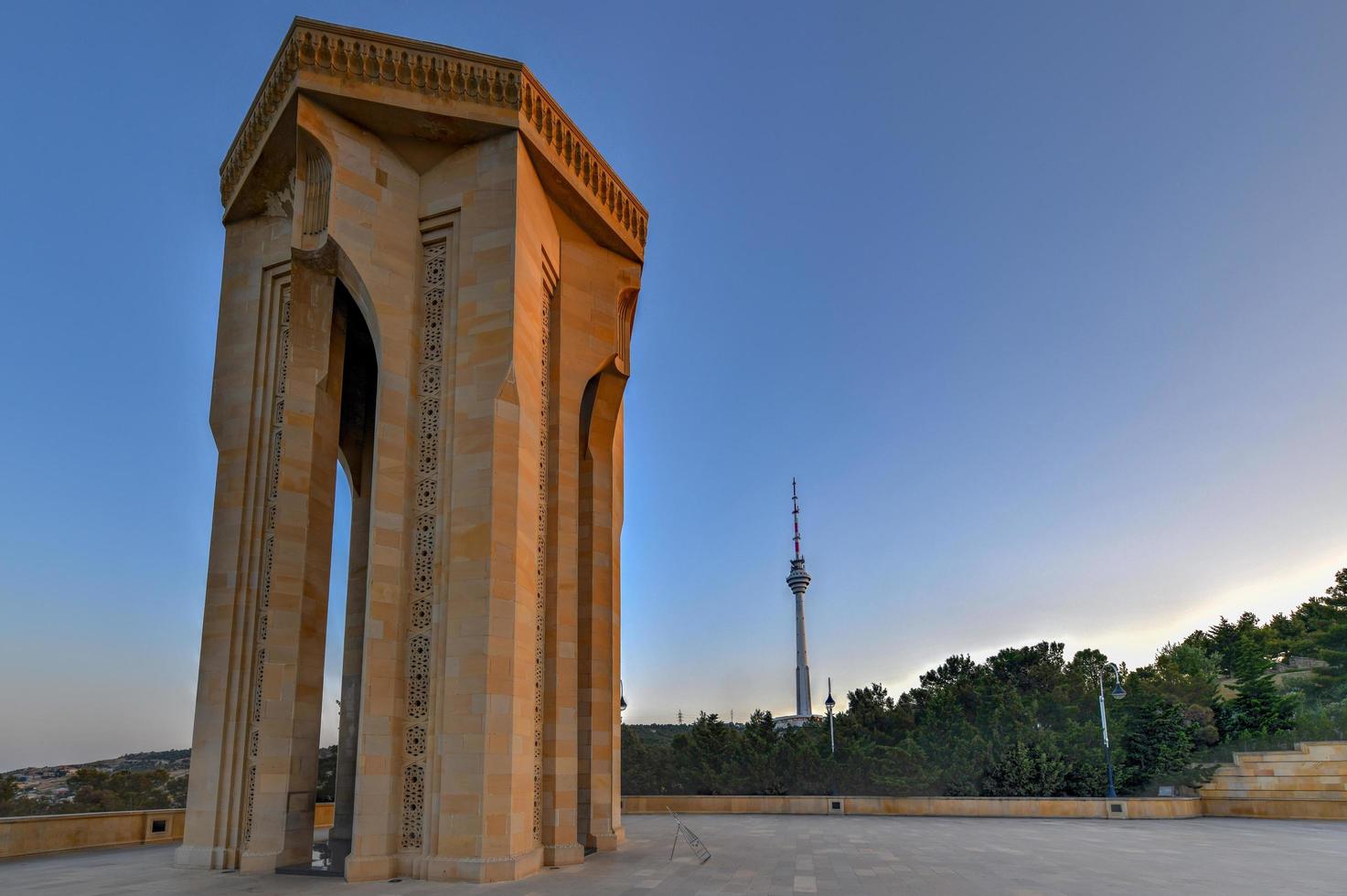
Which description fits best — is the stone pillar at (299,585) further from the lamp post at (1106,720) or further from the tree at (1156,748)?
the tree at (1156,748)

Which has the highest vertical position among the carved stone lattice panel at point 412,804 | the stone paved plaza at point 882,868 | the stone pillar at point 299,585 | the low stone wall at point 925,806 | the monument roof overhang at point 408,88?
the monument roof overhang at point 408,88

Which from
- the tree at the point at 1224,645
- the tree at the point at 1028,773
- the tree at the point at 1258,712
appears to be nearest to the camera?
the tree at the point at 1028,773

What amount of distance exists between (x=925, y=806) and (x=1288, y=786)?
10.4 meters

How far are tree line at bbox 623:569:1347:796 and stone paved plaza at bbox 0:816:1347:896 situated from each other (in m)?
9.45

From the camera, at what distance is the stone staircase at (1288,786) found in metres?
22.5

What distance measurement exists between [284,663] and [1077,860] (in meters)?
12.2

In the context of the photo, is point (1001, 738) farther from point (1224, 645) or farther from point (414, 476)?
point (1224, 645)

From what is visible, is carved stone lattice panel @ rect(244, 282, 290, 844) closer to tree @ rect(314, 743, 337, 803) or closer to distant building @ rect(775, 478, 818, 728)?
tree @ rect(314, 743, 337, 803)

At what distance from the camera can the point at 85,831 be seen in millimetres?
15242

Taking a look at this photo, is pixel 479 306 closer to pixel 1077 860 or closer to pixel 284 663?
pixel 284 663

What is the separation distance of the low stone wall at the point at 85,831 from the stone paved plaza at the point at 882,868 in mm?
500

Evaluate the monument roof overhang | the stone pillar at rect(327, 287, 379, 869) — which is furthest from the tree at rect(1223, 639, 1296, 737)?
the monument roof overhang

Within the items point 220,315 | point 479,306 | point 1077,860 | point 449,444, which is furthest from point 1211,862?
point 220,315

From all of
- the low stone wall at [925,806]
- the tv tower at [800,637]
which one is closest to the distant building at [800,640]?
the tv tower at [800,637]
